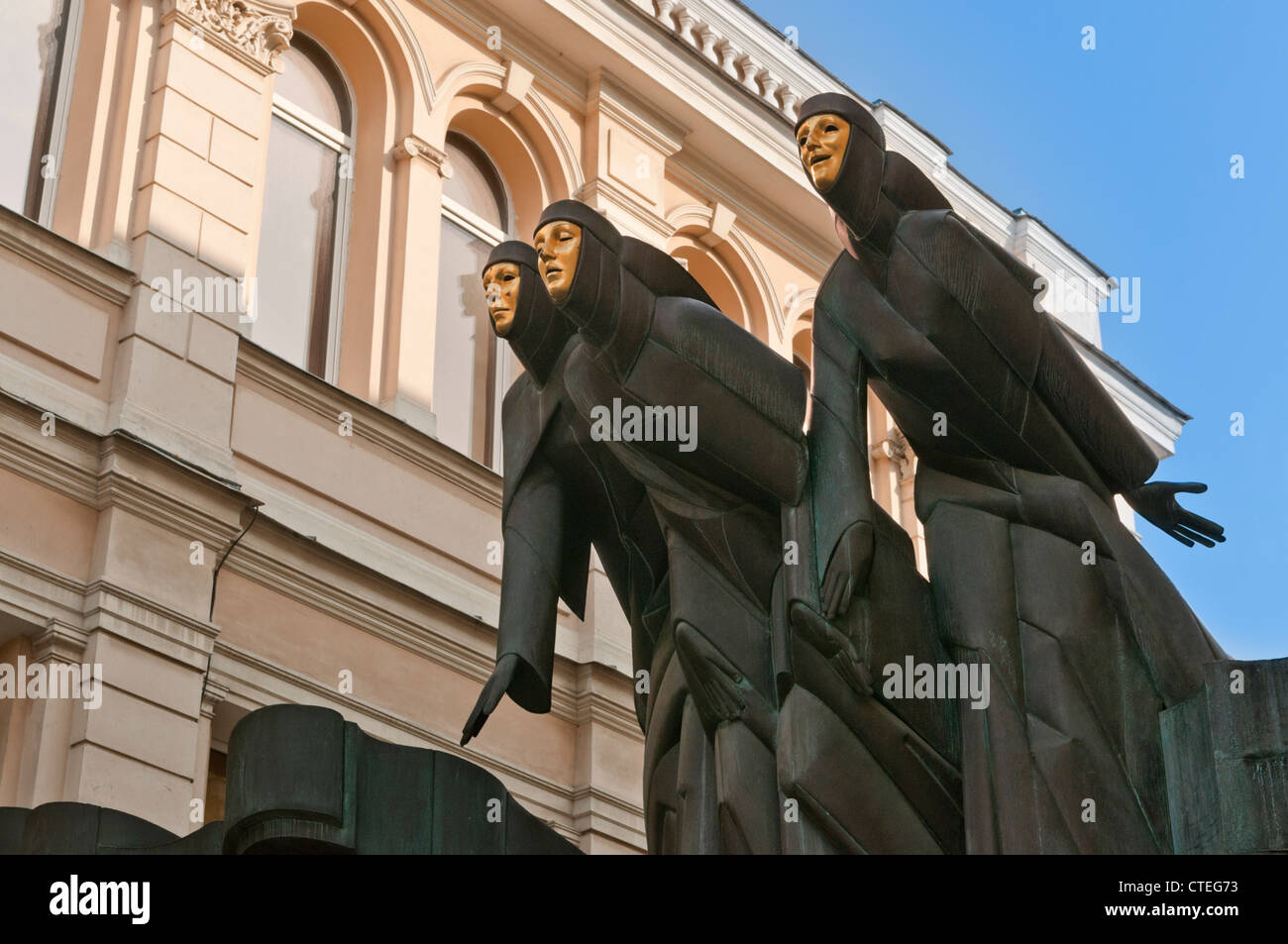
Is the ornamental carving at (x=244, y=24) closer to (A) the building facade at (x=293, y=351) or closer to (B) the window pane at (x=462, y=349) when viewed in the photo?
(A) the building facade at (x=293, y=351)

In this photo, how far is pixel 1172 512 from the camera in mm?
6297

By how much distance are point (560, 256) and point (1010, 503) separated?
148 centimetres

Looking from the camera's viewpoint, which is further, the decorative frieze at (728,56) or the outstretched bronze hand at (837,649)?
the decorative frieze at (728,56)

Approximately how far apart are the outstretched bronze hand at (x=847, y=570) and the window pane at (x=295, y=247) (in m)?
8.95

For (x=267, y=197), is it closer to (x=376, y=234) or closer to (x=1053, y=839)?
(x=376, y=234)

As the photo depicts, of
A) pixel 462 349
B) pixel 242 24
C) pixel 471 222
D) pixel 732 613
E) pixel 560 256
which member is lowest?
pixel 732 613

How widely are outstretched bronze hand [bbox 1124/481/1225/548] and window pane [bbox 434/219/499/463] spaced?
30.5ft

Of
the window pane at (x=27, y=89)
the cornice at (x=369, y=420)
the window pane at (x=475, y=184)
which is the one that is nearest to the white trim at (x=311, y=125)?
the window pane at (x=475, y=184)

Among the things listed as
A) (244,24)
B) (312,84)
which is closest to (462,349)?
(312,84)

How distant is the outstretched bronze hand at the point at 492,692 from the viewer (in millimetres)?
6297

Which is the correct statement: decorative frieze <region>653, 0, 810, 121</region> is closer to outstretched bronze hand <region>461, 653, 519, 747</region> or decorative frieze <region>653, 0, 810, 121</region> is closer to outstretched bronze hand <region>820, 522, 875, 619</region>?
outstretched bronze hand <region>461, 653, 519, 747</region>

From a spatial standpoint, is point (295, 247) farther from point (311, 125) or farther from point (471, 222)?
point (471, 222)
